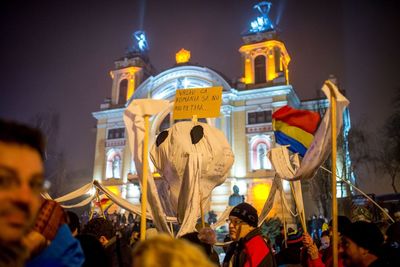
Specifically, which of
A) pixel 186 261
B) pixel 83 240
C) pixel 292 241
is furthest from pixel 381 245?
pixel 292 241

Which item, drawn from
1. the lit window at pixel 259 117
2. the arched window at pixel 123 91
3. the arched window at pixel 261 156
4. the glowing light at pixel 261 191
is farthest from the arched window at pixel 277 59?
the arched window at pixel 123 91

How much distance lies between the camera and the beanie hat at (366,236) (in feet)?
9.06

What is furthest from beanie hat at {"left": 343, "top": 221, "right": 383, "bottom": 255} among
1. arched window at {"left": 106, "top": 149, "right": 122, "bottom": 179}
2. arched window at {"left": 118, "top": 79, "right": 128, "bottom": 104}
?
arched window at {"left": 118, "top": 79, "right": 128, "bottom": 104}

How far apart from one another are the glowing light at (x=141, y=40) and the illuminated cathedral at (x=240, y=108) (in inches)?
213

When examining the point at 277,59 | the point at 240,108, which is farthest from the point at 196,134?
the point at 277,59

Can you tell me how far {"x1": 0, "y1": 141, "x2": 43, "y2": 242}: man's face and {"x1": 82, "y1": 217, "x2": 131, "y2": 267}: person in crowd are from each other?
233cm

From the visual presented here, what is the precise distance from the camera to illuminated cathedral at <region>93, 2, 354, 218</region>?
28.2 meters

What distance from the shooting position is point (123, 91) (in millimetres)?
37312

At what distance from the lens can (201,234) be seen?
12.5ft

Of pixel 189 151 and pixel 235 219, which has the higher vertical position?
pixel 189 151

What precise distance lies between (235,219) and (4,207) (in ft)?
9.63

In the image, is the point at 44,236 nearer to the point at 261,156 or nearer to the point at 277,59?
the point at 261,156

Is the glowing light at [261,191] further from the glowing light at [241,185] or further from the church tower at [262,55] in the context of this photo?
the church tower at [262,55]

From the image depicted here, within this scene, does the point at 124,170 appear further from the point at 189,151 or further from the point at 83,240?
the point at 83,240
